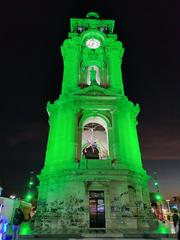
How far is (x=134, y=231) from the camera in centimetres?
2072

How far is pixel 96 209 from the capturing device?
22.8 metres

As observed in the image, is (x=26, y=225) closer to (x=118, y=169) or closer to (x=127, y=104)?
(x=118, y=169)

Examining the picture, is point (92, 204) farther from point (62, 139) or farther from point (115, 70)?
point (115, 70)

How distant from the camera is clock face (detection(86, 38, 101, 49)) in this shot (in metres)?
36.5

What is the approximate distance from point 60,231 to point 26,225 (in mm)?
4432

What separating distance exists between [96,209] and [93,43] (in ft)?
88.9

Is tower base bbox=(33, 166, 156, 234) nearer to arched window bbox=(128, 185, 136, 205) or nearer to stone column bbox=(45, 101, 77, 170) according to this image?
arched window bbox=(128, 185, 136, 205)

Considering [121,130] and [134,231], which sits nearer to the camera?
[134,231]

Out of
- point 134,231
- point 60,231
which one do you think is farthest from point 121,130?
point 60,231

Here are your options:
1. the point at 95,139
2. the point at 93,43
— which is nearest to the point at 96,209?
the point at 95,139

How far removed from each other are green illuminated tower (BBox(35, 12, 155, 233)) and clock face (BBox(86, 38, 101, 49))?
2.67 feet

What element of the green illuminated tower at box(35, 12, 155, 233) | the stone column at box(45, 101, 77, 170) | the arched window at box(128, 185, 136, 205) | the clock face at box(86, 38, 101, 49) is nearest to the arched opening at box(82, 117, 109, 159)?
the green illuminated tower at box(35, 12, 155, 233)

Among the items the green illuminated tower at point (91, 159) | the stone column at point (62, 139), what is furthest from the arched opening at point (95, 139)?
the stone column at point (62, 139)

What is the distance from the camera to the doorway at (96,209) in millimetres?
22091
